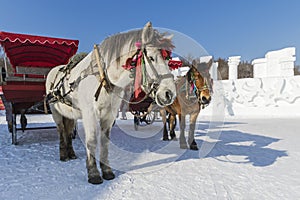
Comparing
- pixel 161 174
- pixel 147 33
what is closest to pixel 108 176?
pixel 161 174

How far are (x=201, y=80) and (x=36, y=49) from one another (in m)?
2.75

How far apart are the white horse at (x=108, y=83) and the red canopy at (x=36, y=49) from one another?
3.38ft

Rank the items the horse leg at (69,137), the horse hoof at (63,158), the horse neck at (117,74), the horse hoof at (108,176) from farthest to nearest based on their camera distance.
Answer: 1. the horse leg at (69,137)
2. the horse hoof at (63,158)
3. the horse hoof at (108,176)
4. the horse neck at (117,74)

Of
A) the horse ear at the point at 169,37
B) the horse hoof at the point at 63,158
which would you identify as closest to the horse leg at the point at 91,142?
the horse hoof at the point at 63,158

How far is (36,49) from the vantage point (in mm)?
3314

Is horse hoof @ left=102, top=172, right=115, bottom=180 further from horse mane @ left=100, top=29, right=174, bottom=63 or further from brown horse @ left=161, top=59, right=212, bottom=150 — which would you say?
brown horse @ left=161, top=59, right=212, bottom=150

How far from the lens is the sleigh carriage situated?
2.71 m

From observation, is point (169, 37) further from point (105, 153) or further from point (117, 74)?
point (105, 153)

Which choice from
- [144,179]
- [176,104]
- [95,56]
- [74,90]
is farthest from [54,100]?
[176,104]

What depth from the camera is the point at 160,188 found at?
5.67ft

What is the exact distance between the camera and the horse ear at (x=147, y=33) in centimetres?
149

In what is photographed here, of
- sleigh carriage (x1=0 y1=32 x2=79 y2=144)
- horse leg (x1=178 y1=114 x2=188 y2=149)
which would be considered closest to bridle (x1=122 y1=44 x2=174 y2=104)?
sleigh carriage (x1=0 y1=32 x2=79 y2=144)

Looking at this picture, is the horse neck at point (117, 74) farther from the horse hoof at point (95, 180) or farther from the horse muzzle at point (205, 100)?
the horse muzzle at point (205, 100)

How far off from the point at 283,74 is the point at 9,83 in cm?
1128
